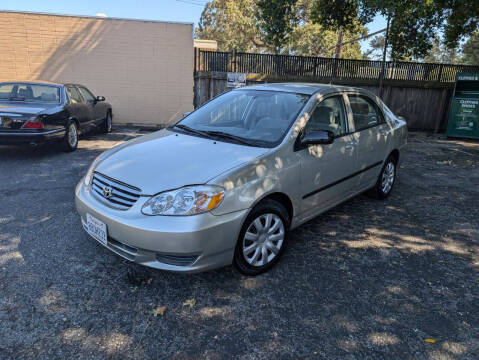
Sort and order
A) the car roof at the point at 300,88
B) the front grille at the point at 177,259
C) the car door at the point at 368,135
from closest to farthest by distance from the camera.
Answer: the front grille at the point at 177,259 < the car roof at the point at 300,88 < the car door at the point at 368,135

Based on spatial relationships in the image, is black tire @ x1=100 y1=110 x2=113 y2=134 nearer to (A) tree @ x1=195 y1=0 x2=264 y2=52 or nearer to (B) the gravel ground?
(B) the gravel ground

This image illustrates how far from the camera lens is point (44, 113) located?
6523mm

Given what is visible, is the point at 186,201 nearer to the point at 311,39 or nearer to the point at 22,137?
the point at 22,137

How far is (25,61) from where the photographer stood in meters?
11.4

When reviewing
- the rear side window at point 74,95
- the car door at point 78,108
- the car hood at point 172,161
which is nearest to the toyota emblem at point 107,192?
the car hood at point 172,161

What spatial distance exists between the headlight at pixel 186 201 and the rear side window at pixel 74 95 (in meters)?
6.11

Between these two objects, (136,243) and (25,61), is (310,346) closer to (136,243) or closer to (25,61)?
(136,243)

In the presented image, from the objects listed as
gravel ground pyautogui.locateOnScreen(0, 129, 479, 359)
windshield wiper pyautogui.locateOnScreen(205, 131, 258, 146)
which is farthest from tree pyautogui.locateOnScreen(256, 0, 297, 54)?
windshield wiper pyautogui.locateOnScreen(205, 131, 258, 146)

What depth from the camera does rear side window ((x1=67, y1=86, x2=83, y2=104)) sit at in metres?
7.71

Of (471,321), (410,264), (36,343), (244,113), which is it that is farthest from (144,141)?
(471,321)

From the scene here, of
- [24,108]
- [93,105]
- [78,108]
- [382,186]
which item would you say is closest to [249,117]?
[382,186]

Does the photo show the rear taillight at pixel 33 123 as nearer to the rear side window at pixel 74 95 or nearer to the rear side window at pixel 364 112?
the rear side window at pixel 74 95

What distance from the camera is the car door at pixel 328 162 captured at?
344 centimetres

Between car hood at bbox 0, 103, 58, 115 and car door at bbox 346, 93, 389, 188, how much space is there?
552 cm
